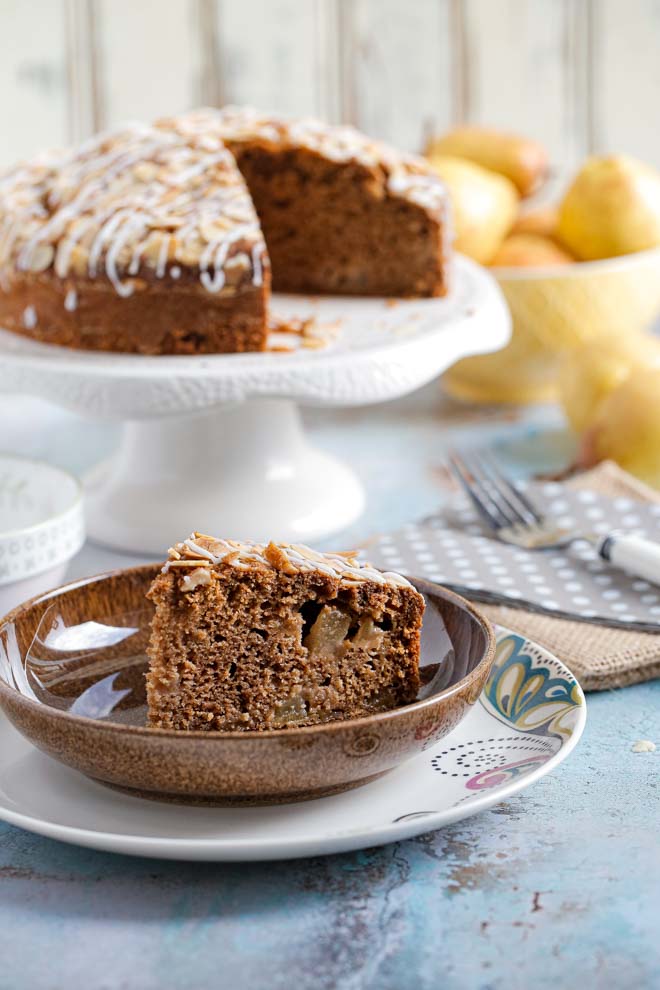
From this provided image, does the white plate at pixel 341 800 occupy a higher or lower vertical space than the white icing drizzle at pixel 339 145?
lower

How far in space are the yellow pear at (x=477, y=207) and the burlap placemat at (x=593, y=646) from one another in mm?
1048

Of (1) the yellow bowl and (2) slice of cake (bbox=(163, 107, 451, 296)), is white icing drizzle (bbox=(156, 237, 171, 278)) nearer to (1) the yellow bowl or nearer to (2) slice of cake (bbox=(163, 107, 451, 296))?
(2) slice of cake (bbox=(163, 107, 451, 296))

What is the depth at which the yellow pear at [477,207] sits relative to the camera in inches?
91.2

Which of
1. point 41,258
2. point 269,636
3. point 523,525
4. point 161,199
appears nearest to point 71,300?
point 41,258

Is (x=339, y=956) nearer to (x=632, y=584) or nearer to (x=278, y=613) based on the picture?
(x=278, y=613)

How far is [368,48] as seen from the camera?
3.28m

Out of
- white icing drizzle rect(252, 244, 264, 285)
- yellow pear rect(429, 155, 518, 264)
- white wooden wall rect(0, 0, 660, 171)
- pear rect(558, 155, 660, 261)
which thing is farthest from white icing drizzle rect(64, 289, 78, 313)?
white wooden wall rect(0, 0, 660, 171)

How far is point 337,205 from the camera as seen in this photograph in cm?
215

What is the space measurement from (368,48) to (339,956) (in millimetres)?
2823

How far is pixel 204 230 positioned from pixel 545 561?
667 millimetres

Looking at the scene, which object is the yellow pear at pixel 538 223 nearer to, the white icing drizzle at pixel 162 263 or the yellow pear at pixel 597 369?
the yellow pear at pixel 597 369

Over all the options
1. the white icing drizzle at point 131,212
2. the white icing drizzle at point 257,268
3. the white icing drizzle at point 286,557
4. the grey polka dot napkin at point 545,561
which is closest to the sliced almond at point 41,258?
the white icing drizzle at point 131,212

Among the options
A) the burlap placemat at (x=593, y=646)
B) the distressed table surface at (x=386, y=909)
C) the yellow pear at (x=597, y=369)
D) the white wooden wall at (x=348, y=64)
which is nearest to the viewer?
Answer: the distressed table surface at (x=386, y=909)

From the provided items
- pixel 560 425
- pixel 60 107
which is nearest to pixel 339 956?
pixel 560 425
